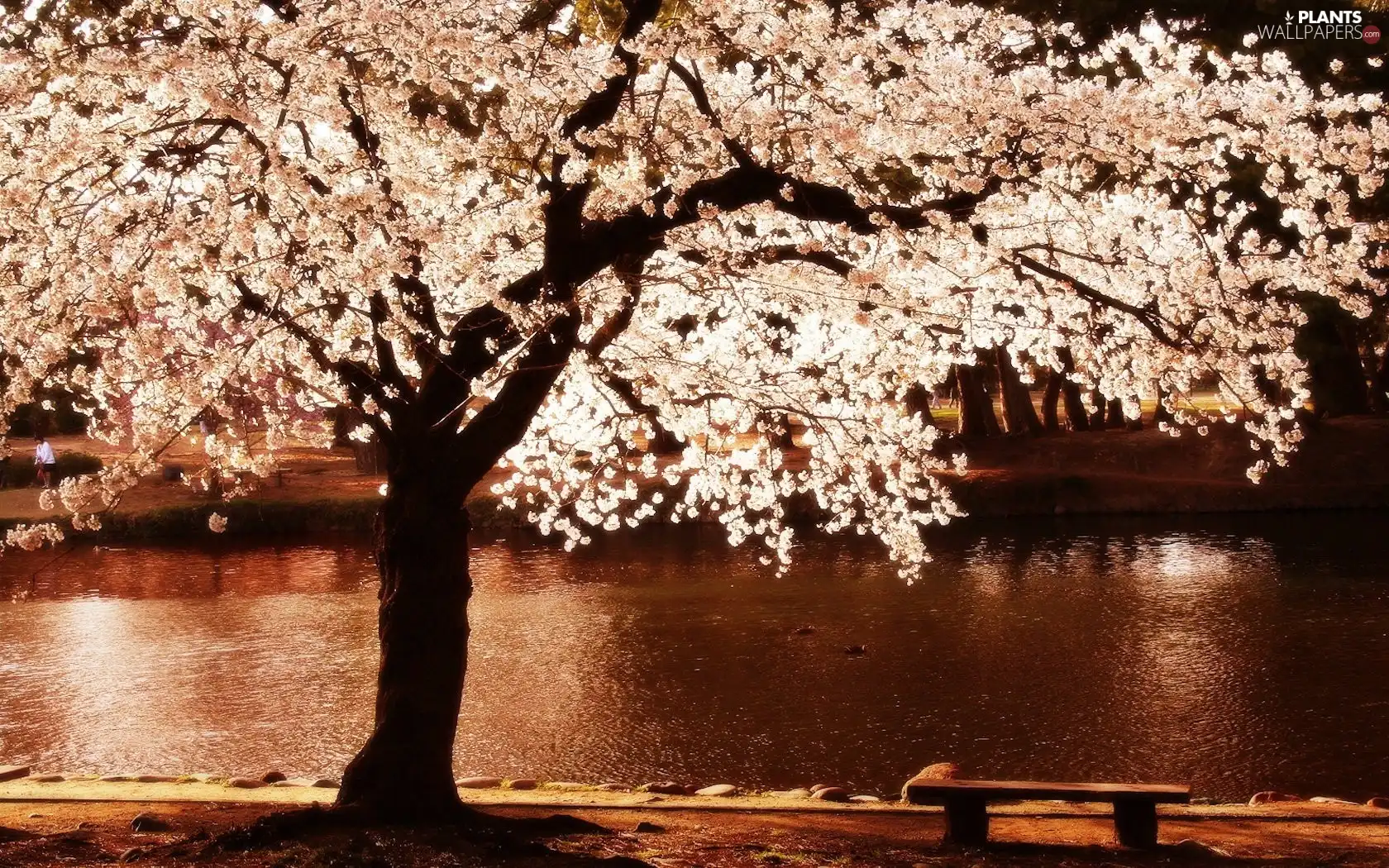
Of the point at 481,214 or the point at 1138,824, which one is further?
the point at 481,214

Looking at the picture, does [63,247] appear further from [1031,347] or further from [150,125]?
[1031,347]

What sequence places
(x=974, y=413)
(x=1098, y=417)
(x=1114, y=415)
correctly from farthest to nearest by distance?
(x=1098, y=417)
(x=1114, y=415)
(x=974, y=413)

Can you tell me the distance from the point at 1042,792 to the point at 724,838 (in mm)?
1967

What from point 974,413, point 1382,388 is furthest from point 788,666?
point 1382,388

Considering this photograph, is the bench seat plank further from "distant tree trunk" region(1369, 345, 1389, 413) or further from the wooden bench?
"distant tree trunk" region(1369, 345, 1389, 413)

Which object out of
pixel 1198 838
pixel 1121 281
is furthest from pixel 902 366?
pixel 1198 838

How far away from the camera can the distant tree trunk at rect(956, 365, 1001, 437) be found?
36.0 metres

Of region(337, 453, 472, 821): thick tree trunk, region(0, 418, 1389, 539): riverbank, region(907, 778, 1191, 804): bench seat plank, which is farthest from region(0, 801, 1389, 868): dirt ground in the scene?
region(0, 418, 1389, 539): riverbank

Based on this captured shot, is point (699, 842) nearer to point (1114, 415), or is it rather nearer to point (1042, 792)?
point (1042, 792)

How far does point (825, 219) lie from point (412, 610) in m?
3.62

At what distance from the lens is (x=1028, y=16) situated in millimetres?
23078

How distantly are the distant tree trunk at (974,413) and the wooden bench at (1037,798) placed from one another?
93.9 ft

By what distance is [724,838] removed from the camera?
781cm

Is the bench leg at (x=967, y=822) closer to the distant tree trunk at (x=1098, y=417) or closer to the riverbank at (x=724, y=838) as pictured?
the riverbank at (x=724, y=838)
